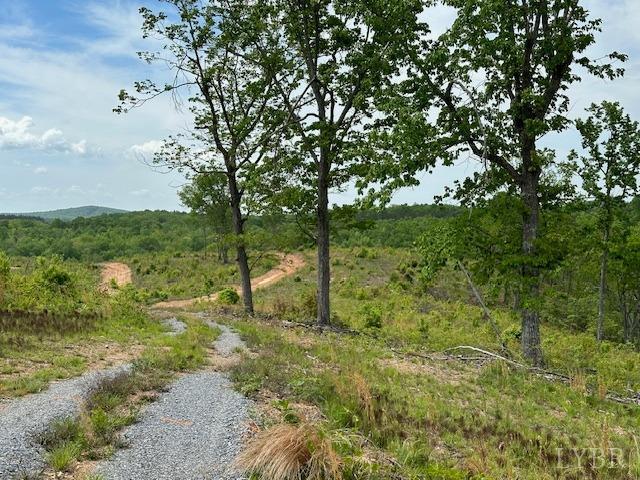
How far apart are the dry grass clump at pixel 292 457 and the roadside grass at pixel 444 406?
229 millimetres

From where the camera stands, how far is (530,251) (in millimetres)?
13414

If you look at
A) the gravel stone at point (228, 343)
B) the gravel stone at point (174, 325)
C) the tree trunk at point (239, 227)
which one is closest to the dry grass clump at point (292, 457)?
the gravel stone at point (228, 343)

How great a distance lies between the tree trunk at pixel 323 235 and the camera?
690 inches

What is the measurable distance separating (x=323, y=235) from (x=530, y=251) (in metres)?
7.07

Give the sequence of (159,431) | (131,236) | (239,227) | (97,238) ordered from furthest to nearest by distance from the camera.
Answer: (131,236) → (97,238) → (239,227) → (159,431)

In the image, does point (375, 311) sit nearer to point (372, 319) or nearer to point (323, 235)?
point (372, 319)

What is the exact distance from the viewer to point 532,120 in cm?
1248

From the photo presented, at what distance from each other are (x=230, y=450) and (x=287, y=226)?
554 inches

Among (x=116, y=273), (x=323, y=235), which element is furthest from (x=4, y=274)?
(x=116, y=273)

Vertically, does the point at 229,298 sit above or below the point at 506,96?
below

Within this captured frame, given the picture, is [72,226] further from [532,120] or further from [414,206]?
[532,120]

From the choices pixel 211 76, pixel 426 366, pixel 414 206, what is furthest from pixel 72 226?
pixel 426 366

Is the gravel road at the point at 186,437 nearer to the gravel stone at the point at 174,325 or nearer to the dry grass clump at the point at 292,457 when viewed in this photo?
the dry grass clump at the point at 292,457

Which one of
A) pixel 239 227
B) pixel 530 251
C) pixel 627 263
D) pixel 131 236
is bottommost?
pixel 627 263
